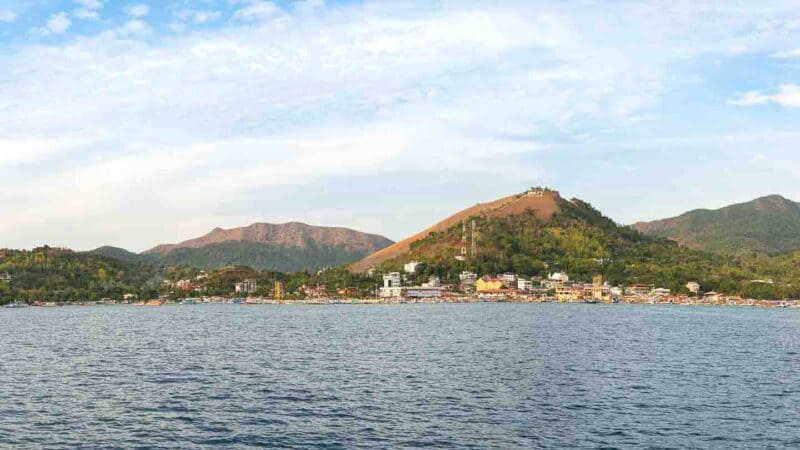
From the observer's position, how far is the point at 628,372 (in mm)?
87625

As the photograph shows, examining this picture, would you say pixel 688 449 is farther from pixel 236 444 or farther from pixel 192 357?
pixel 192 357

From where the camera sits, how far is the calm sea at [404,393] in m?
54.3

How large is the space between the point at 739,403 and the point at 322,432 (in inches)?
1580

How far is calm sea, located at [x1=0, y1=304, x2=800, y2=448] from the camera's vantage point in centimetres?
5431

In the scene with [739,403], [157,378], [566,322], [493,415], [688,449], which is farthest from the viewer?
[566,322]

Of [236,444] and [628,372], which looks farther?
[628,372]

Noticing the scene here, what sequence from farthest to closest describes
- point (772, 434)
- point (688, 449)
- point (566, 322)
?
1. point (566, 322)
2. point (772, 434)
3. point (688, 449)

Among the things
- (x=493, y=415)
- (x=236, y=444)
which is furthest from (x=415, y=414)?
(x=236, y=444)

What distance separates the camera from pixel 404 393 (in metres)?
72.1

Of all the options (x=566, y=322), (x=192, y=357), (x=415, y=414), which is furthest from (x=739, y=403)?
(x=566, y=322)

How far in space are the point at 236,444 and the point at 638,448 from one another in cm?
2878

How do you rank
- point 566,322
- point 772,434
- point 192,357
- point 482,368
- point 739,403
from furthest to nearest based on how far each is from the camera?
point 566,322 → point 192,357 → point 482,368 → point 739,403 → point 772,434

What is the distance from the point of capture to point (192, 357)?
107 metres

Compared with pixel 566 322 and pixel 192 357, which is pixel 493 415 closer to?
pixel 192 357
